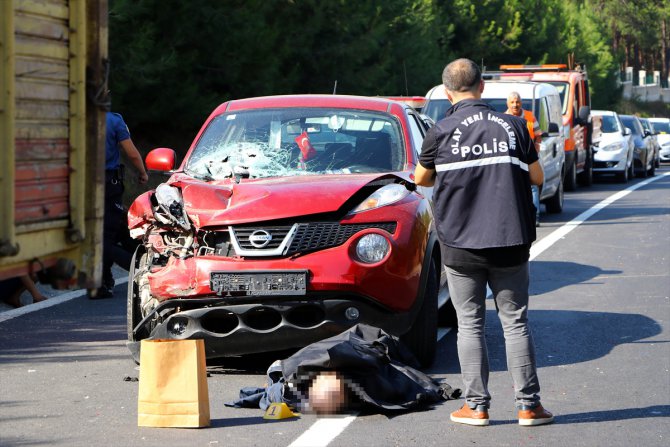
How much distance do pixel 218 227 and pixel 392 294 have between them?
3.64ft

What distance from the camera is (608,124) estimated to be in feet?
110

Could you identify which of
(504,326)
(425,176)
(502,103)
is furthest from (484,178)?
(502,103)

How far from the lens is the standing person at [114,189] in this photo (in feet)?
37.1

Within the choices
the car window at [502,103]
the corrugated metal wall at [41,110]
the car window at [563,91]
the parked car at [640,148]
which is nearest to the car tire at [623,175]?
the parked car at [640,148]

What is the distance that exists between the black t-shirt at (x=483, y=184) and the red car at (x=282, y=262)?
3.77 feet

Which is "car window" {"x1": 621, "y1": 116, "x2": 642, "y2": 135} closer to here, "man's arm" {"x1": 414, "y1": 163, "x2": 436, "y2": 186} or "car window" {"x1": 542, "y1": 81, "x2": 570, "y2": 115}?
"car window" {"x1": 542, "y1": 81, "x2": 570, "y2": 115}

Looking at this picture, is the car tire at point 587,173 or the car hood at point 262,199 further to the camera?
the car tire at point 587,173

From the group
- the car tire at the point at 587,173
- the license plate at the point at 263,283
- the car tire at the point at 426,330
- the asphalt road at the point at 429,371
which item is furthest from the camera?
the car tire at the point at 587,173

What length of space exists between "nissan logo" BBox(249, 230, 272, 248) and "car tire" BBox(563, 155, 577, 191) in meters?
20.1

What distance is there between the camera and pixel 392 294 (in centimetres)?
795

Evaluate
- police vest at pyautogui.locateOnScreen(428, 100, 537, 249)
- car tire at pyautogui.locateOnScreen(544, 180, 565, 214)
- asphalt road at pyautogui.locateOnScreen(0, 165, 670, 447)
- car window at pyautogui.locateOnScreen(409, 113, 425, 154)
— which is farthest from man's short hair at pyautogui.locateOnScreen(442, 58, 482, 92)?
car tire at pyautogui.locateOnScreen(544, 180, 565, 214)

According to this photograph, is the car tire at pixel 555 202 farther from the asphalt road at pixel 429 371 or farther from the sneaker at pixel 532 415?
the sneaker at pixel 532 415

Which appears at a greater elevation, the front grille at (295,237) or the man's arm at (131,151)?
the man's arm at (131,151)

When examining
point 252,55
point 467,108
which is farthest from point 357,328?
point 252,55
